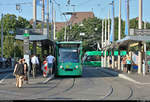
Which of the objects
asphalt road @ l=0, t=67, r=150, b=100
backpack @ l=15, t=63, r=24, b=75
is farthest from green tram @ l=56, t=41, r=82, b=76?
backpack @ l=15, t=63, r=24, b=75

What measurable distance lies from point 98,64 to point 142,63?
109ft

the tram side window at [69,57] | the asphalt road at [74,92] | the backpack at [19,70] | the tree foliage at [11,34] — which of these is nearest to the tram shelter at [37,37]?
the tram side window at [69,57]

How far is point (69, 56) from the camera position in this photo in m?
24.7

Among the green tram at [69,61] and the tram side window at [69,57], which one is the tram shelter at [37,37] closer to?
the green tram at [69,61]

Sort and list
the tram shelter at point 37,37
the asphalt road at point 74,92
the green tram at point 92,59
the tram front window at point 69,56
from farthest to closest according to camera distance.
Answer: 1. the green tram at point 92,59
2. the tram front window at point 69,56
3. the tram shelter at point 37,37
4. the asphalt road at point 74,92

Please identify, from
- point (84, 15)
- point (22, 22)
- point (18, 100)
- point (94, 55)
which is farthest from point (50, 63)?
point (84, 15)

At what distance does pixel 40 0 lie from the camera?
29578 millimetres

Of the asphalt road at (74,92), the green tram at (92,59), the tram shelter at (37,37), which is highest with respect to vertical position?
the tram shelter at (37,37)

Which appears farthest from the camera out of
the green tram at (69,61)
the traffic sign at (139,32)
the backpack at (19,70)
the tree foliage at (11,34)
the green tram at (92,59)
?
the tree foliage at (11,34)

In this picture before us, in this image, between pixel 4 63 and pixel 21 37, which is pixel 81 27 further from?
pixel 21 37

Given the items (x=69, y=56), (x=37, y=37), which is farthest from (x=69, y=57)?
(x=37, y=37)

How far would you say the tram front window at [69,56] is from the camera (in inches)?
972

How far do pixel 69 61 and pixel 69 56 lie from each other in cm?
41

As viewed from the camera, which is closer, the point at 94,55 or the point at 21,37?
the point at 21,37
